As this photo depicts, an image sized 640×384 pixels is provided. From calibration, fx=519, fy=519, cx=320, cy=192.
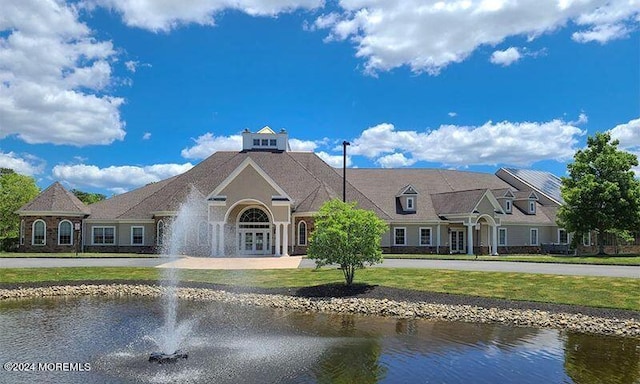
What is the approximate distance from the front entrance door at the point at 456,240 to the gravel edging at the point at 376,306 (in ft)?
82.5

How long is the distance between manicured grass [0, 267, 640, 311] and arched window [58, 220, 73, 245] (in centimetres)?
1567

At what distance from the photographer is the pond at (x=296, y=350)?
10766 millimetres

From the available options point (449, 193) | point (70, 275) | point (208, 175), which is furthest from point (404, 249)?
point (70, 275)

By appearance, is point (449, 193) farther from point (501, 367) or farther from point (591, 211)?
point (501, 367)

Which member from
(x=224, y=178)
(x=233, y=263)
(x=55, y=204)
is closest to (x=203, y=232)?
(x=224, y=178)

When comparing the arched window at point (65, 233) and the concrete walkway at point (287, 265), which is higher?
the arched window at point (65, 233)

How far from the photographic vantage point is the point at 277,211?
3672 centimetres

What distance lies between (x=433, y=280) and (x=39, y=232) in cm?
3180

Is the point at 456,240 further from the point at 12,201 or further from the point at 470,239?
the point at 12,201

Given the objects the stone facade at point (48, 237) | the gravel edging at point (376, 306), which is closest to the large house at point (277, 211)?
the stone facade at point (48, 237)

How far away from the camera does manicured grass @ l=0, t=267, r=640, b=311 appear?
19.0 meters

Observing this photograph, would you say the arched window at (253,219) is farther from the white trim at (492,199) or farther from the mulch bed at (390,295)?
the white trim at (492,199)

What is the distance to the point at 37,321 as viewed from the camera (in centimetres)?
1573

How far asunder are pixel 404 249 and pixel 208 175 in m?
17.4
